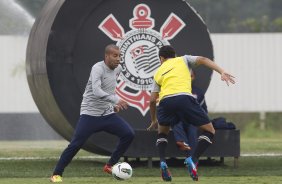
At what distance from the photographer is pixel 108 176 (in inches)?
658

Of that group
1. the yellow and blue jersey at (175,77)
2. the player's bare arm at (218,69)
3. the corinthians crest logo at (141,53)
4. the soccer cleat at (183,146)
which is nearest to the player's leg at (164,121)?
the yellow and blue jersey at (175,77)

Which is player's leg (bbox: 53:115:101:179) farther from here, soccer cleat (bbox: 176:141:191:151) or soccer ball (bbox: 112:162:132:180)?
soccer cleat (bbox: 176:141:191:151)

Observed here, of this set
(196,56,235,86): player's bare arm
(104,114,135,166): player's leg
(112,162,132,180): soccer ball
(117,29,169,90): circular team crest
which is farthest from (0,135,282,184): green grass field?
(196,56,235,86): player's bare arm

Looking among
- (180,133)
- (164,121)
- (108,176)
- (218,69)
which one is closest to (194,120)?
(164,121)

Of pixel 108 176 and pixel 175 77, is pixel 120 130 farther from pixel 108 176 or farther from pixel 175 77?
pixel 108 176

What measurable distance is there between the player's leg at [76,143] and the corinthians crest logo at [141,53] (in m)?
3.81

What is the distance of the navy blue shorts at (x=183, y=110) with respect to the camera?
605 inches

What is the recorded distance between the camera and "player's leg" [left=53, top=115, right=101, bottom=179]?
606 inches

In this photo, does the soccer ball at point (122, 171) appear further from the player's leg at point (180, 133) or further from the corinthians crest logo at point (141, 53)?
the corinthians crest logo at point (141, 53)

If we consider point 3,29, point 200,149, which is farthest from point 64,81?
point 3,29

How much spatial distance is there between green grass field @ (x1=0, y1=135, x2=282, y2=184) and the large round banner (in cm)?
73

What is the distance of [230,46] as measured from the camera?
35812mm

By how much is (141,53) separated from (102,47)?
68cm

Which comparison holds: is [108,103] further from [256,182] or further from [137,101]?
[137,101]
